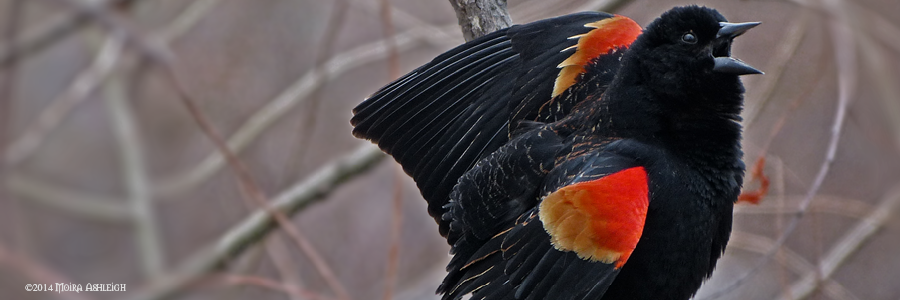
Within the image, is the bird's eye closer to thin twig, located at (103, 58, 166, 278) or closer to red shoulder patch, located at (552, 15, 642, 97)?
red shoulder patch, located at (552, 15, 642, 97)

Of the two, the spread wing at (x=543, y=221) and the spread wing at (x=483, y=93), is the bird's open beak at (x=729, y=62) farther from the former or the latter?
the spread wing at (x=483, y=93)

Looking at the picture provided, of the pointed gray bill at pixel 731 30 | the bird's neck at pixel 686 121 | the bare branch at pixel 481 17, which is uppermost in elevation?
the bare branch at pixel 481 17

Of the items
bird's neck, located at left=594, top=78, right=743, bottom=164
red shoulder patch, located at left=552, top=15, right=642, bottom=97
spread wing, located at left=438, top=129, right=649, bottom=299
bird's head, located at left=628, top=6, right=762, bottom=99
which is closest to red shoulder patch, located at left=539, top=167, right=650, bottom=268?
spread wing, located at left=438, top=129, right=649, bottom=299

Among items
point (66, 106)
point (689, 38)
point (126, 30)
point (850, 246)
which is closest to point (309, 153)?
point (66, 106)

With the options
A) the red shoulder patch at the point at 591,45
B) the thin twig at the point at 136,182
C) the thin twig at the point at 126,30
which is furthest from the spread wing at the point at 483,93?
the thin twig at the point at 136,182

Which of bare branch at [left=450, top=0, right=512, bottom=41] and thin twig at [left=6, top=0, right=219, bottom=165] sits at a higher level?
thin twig at [left=6, top=0, right=219, bottom=165]

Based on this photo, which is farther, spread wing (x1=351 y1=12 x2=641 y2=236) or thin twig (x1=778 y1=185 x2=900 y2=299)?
thin twig (x1=778 y1=185 x2=900 y2=299)
